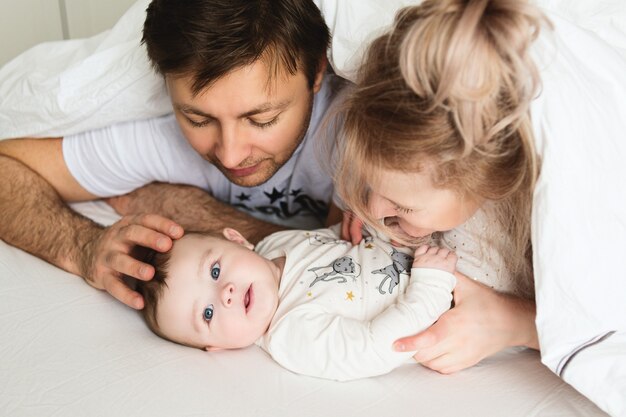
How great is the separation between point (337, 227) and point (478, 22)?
61 cm

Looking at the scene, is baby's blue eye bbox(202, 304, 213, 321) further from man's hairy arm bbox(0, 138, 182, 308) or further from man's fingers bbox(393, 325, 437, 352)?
man's fingers bbox(393, 325, 437, 352)

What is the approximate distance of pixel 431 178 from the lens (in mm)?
898

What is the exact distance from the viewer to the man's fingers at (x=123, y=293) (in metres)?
1.12

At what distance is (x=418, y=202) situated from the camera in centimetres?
93

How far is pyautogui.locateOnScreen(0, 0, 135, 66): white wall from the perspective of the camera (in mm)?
2031

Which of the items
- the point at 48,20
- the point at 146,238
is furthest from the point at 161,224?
the point at 48,20

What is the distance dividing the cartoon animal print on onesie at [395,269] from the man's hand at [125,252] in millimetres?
353

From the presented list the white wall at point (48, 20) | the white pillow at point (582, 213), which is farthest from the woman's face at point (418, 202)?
the white wall at point (48, 20)

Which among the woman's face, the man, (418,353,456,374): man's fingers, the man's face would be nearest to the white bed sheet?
(418,353,456,374): man's fingers

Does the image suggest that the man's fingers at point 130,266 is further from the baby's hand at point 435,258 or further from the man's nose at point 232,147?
the baby's hand at point 435,258

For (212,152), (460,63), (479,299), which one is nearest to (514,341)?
(479,299)

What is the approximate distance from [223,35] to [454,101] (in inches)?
17.4

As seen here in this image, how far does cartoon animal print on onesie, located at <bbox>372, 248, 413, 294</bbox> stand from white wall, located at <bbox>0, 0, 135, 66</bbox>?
1464mm

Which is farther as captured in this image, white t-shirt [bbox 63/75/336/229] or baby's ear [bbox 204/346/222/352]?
white t-shirt [bbox 63/75/336/229]
